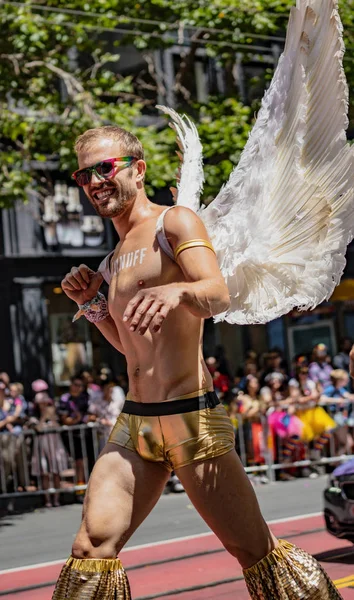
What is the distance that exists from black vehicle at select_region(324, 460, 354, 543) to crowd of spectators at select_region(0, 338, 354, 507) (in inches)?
197

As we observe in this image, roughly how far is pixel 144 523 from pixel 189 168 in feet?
25.7

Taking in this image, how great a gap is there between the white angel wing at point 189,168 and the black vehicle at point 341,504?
14.7ft

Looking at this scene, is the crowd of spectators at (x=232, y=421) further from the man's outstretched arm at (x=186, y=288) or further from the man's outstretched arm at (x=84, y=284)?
the man's outstretched arm at (x=186, y=288)

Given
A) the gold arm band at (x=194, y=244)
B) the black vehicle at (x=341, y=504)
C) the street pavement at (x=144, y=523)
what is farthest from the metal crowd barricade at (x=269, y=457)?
the gold arm band at (x=194, y=244)

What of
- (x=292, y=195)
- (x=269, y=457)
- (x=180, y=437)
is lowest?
(x=269, y=457)

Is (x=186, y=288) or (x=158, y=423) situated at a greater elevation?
(x=186, y=288)

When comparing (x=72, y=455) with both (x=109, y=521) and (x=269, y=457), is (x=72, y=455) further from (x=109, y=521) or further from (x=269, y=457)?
(x=109, y=521)

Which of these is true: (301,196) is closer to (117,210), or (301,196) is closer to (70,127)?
(117,210)

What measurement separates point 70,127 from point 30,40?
1.40 metres

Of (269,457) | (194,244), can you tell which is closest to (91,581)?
(194,244)

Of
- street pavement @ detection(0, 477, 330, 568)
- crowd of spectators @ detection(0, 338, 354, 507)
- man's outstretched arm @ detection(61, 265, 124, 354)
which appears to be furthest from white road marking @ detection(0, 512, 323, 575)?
man's outstretched arm @ detection(61, 265, 124, 354)

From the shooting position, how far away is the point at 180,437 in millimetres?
4000

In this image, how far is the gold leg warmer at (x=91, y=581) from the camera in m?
3.77

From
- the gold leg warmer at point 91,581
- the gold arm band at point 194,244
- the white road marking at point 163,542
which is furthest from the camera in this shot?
the white road marking at point 163,542
